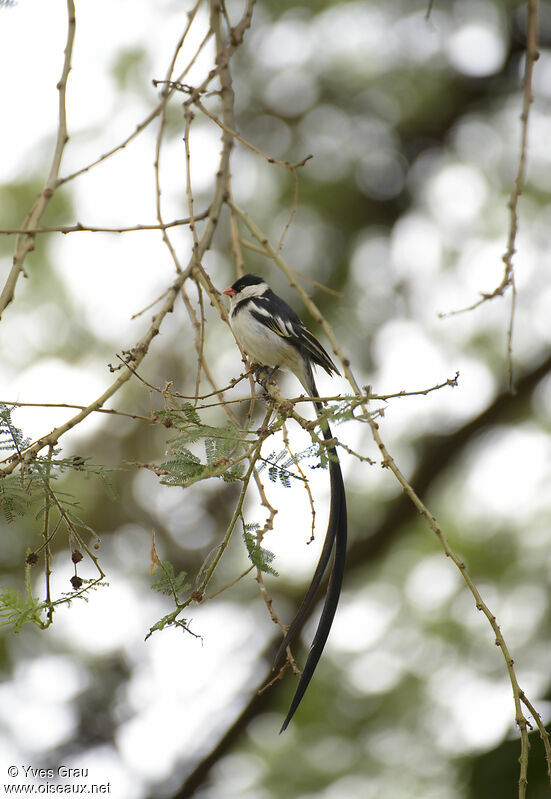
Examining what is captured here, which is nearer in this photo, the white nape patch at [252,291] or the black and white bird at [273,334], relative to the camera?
the black and white bird at [273,334]

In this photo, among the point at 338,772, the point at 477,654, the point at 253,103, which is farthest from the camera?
the point at 253,103

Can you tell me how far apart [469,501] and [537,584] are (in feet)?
1.44

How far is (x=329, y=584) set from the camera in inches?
58.5

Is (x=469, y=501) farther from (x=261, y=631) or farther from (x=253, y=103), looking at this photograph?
(x=253, y=103)

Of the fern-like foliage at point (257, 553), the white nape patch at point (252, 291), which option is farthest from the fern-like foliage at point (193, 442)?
the white nape patch at point (252, 291)

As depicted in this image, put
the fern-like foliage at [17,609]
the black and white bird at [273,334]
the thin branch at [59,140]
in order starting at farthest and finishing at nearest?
the black and white bird at [273,334]
the thin branch at [59,140]
the fern-like foliage at [17,609]

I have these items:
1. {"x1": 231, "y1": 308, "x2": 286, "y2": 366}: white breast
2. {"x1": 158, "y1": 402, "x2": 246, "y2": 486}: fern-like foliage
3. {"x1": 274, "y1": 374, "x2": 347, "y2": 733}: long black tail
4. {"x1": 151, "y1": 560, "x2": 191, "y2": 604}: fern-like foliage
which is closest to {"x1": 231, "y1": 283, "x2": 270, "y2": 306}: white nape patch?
{"x1": 231, "y1": 308, "x2": 286, "y2": 366}: white breast

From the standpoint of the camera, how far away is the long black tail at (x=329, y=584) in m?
1.33

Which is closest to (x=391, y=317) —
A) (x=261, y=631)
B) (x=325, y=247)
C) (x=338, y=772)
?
(x=325, y=247)

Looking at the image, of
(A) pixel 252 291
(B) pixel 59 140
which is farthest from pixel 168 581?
(A) pixel 252 291

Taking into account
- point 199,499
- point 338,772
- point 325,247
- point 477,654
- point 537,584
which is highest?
point 325,247

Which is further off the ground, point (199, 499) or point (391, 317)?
point (391, 317)

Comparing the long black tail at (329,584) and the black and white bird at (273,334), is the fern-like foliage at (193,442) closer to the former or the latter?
the long black tail at (329,584)

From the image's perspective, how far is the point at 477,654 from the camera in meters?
3.22
